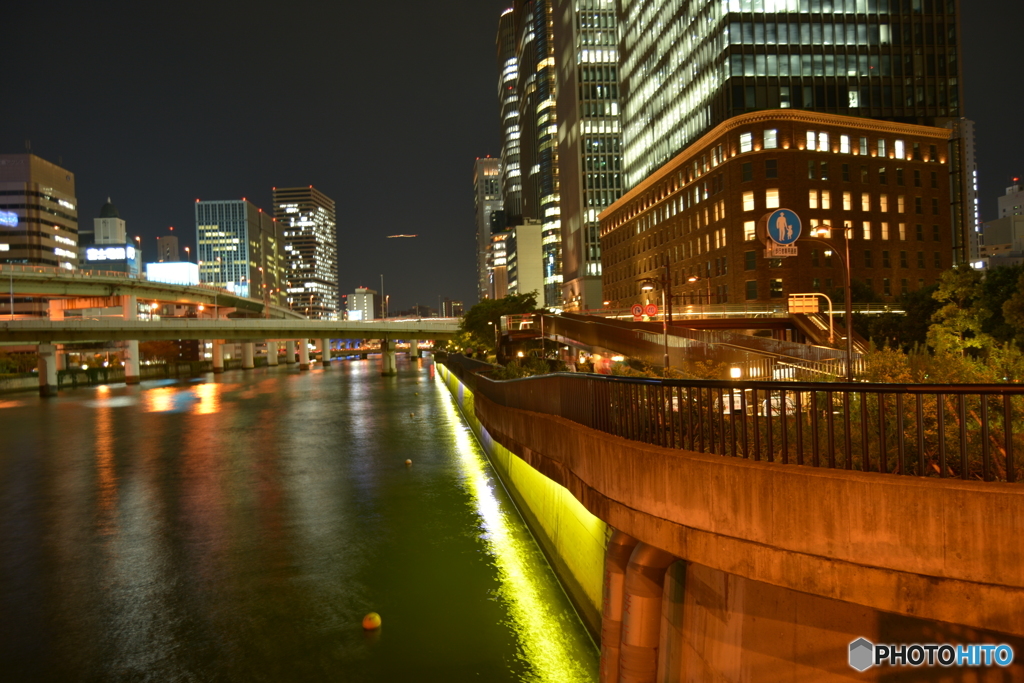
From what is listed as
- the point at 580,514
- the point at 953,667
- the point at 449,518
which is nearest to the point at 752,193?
the point at 449,518

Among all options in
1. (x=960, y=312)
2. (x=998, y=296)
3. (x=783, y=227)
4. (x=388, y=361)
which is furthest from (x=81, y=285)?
(x=998, y=296)

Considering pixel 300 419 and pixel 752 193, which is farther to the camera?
pixel 752 193

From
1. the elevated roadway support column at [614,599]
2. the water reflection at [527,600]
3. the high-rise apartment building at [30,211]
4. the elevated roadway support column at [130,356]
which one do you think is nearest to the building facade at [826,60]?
the water reflection at [527,600]

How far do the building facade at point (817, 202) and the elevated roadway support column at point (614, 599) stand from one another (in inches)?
2572

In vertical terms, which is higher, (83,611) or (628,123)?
(628,123)

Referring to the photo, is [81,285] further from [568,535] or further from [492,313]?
[568,535]

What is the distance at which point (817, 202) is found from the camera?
7662 cm

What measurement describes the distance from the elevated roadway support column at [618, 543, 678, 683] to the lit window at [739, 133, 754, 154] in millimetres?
76157

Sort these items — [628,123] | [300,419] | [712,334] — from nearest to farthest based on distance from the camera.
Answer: [712,334]
[300,419]
[628,123]

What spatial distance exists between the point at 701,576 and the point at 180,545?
1426cm

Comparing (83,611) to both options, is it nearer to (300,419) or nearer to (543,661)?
(543,661)

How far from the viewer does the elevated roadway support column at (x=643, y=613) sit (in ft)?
26.5

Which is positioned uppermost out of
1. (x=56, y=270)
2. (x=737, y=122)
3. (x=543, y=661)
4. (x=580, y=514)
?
(x=737, y=122)

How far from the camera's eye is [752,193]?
75.6 metres
